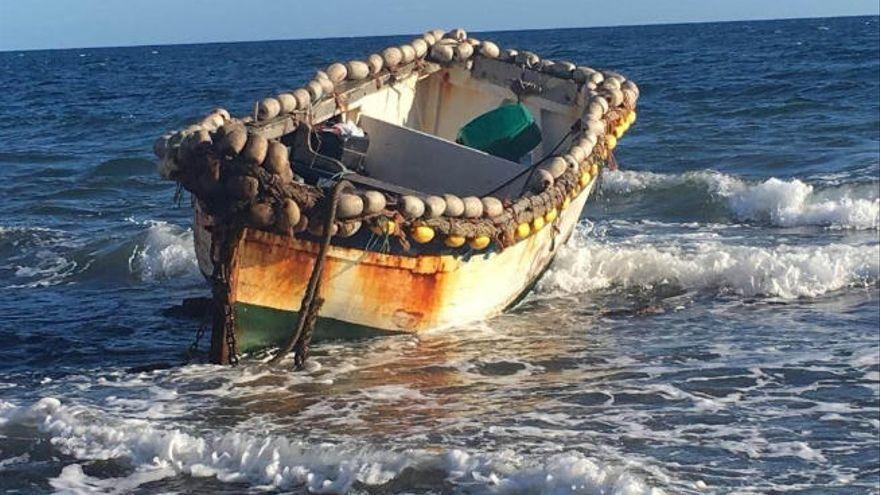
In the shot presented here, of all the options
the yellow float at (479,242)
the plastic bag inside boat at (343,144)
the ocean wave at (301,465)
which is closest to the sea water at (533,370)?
the ocean wave at (301,465)

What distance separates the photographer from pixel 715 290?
11312mm

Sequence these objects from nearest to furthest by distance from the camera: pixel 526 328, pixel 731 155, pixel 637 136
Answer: pixel 526 328, pixel 731 155, pixel 637 136

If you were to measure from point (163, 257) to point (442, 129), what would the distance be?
10.2 feet

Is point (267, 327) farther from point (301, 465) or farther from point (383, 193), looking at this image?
point (301, 465)

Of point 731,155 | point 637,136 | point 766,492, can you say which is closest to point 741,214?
point 731,155

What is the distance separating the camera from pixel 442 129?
12844mm

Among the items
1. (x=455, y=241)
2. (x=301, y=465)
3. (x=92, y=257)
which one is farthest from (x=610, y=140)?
(x=92, y=257)

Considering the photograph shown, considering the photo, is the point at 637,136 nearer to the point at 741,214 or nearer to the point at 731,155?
the point at 731,155

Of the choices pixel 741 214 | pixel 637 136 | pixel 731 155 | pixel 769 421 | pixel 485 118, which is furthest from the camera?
pixel 637 136

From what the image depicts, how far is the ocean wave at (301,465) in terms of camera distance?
20.9 feet

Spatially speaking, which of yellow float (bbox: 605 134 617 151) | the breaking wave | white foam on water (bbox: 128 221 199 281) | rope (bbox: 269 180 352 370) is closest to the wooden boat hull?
rope (bbox: 269 180 352 370)

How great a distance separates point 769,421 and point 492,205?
89.9 inches

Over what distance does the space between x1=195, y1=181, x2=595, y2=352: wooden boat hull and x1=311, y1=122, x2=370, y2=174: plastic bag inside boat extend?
1613 millimetres

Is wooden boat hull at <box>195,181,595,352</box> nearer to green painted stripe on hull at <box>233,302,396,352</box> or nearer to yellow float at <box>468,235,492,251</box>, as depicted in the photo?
green painted stripe on hull at <box>233,302,396,352</box>
